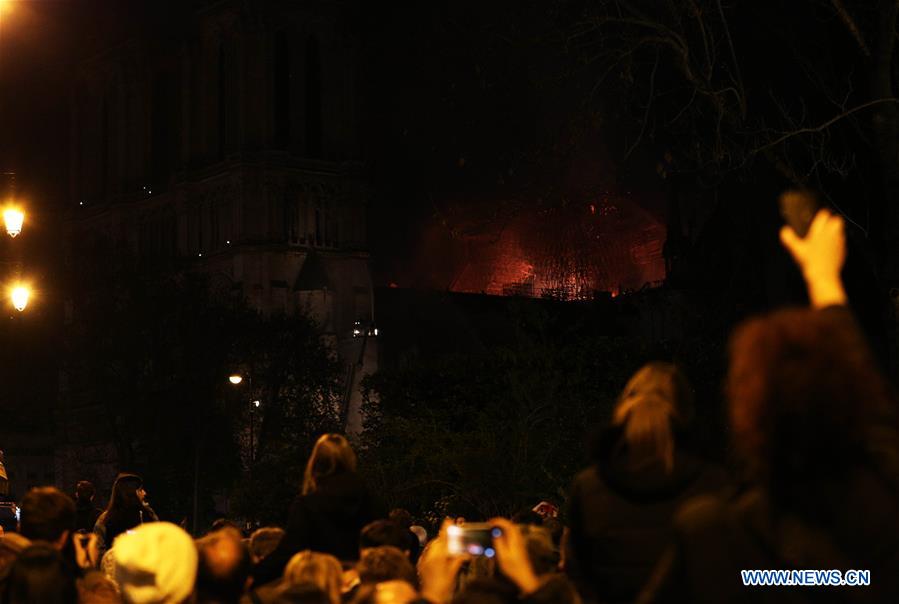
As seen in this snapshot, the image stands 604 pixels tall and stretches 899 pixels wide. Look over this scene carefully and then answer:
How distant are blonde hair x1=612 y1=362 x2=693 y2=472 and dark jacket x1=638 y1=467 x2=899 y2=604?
1.41 m

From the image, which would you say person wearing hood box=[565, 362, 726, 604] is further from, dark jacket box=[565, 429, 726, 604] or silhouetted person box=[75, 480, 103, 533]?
silhouetted person box=[75, 480, 103, 533]

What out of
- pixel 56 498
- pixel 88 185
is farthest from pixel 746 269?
pixel 88 185

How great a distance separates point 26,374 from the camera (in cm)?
9312

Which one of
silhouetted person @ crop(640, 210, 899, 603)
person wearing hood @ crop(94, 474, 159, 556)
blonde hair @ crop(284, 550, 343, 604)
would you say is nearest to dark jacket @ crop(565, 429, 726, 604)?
silhouetted person @ crop(640, 210, 899, 603)

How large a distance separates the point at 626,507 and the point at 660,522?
12 centimetres

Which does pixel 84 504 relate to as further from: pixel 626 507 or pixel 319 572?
pixel 626 507

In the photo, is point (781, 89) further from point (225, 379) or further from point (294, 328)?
point (294, 328)

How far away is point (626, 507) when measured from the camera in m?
5.26

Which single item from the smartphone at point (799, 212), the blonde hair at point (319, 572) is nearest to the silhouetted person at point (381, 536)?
the blonde hair at point (319, 572)

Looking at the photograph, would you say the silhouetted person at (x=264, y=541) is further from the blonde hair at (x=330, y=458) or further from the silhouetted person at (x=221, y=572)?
the silhouetted person at (x=221, y=572)

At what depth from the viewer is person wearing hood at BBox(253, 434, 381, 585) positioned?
7.93 meters

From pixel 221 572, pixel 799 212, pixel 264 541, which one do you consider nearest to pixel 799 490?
pixel 799 212

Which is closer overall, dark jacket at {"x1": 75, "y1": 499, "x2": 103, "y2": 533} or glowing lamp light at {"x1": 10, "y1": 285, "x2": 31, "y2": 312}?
dark jacket at {"x1": 75, "y1": 499, "x2": 103, "y2": 533}

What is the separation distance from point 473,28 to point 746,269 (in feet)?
38.8
